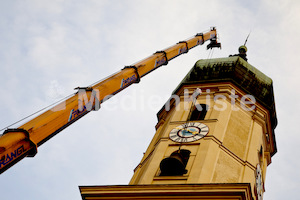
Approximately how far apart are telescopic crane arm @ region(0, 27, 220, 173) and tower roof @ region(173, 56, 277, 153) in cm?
514

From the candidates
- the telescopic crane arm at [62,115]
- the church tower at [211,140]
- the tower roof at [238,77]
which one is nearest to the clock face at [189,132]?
the church tower at [211,140]

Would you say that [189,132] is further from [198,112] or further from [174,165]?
[174,165]

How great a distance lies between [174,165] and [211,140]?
254 cm

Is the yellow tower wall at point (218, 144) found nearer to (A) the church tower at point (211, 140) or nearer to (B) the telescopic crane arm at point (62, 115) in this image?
(A) the church tower at point (211, 140)

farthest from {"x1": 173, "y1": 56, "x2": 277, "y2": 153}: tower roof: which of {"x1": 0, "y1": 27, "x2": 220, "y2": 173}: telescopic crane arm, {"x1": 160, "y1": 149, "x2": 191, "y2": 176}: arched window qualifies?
{"x1": 160, "y1": 149, "x2": 191, "y2": 176}: arched window

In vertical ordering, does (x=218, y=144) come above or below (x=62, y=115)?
above

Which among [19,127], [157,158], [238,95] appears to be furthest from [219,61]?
[19,127]

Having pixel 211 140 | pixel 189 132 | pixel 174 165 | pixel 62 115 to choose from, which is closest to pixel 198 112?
pixel 189 132

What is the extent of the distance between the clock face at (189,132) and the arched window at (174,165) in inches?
79.7

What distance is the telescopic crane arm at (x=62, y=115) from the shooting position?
39.4 feet

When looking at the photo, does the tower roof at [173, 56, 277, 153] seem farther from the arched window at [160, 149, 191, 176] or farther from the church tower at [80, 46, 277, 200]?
the arched window at [160, 149, 191, 176]

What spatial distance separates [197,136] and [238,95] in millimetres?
4454

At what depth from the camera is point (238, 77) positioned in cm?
2614

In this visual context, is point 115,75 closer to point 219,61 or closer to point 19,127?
point 19,127
